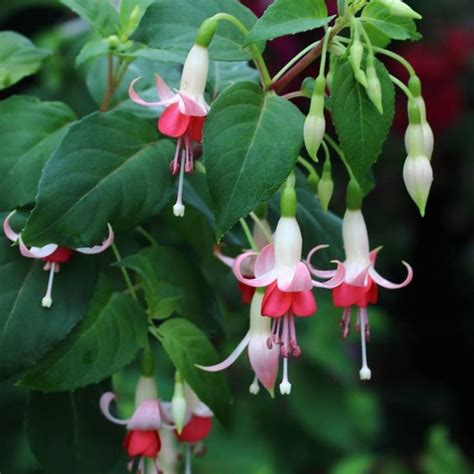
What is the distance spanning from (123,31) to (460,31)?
2072 millimetres

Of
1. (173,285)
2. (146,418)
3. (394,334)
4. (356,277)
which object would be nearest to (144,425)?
(146,418)

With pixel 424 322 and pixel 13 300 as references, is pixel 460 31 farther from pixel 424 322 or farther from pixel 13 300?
pixel 13 300

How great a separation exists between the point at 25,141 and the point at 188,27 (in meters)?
0.19

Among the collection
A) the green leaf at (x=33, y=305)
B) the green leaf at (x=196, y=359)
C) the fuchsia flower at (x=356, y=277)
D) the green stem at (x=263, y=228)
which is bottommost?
the green leaf at (x=196, y=359)

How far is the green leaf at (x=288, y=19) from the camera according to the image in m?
0.68

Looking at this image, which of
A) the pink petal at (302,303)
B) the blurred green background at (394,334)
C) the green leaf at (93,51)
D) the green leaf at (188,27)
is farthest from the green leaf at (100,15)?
the blurred green background at (394,334)

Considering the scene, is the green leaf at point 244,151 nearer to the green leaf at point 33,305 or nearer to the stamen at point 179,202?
the stamen at point 179,202

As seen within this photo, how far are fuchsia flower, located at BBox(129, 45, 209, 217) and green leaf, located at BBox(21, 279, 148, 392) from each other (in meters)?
0.16

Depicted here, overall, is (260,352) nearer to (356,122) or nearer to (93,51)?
(356,122)

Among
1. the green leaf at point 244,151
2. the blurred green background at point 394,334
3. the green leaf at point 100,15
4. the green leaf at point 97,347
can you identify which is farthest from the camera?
the blurred green background at point 394,334

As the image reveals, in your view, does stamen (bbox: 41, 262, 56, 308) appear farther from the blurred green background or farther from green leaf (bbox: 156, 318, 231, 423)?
the blurred green background

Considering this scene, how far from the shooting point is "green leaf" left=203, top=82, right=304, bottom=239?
0.66 metres

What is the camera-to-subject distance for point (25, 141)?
2.69ft

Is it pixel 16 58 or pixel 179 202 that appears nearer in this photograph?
pixel 179 202
